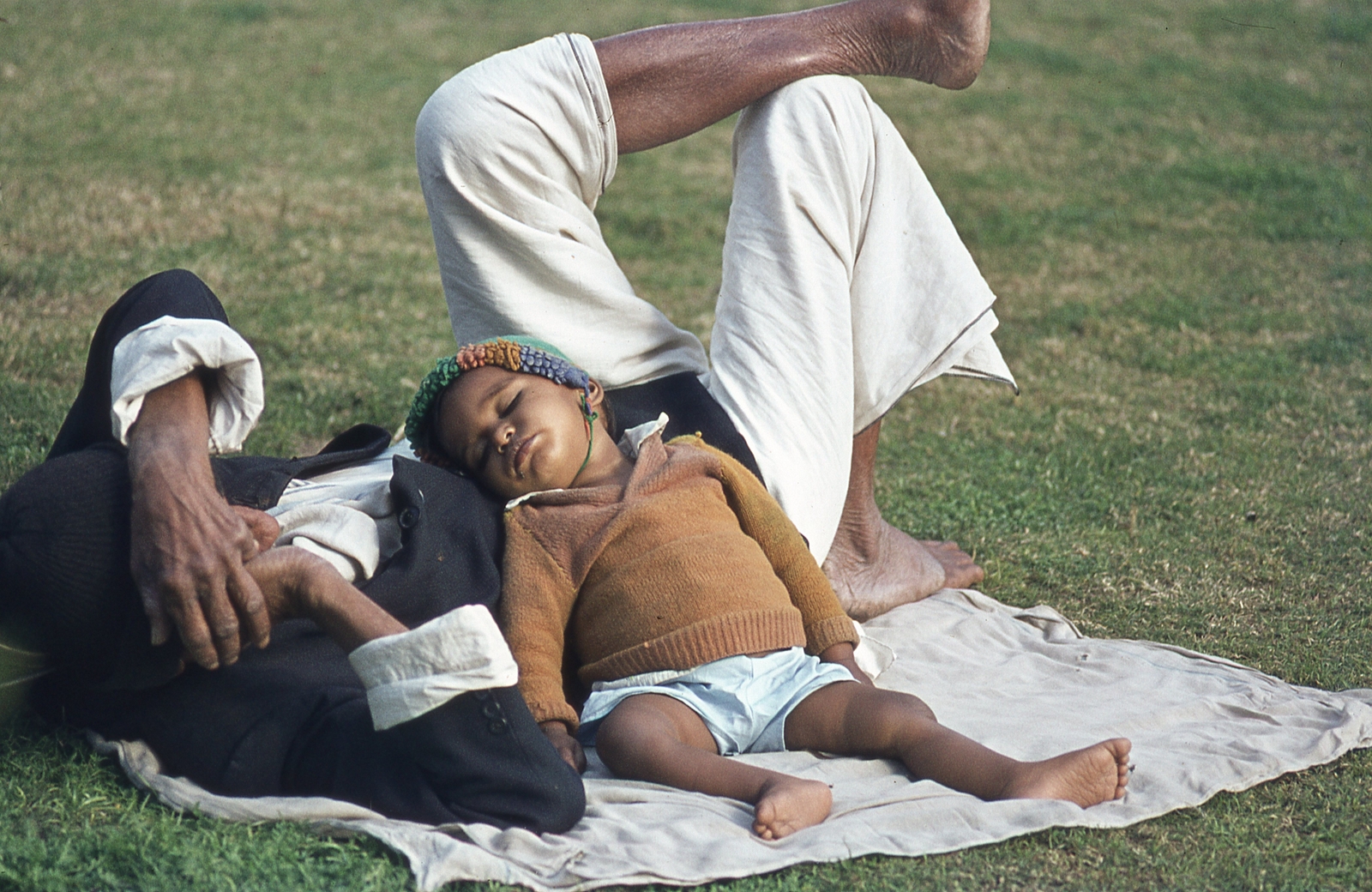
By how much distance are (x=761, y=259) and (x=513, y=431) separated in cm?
91

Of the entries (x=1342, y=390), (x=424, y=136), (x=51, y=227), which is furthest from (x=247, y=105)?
(x=1342, y=390)

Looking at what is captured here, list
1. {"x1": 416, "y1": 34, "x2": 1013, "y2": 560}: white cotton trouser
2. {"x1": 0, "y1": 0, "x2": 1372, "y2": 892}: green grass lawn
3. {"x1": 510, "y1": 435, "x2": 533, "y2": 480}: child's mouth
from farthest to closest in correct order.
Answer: {"x1": 416, "y1": 34, "x2": 1013, "y2": 560}: white cotton trouser, {"x1": 510, "y1": 435, "x2": 533, "y2": 480}: child's mouth, {"x1": 0, "y1": 0, "x2": 1372, "y2": 892}: green grass lawn

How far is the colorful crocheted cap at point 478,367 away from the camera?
2988 mm

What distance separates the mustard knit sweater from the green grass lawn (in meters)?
0.56

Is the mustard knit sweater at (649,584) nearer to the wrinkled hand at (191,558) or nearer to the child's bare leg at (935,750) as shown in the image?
the child's bare leg at (935,750)

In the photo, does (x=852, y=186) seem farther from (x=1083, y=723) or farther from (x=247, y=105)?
(x=247, y=105)

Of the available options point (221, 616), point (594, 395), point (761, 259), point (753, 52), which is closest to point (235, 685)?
point (221, 616)

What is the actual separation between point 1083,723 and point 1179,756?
0.25 m

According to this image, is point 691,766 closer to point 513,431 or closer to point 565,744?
point 565,744

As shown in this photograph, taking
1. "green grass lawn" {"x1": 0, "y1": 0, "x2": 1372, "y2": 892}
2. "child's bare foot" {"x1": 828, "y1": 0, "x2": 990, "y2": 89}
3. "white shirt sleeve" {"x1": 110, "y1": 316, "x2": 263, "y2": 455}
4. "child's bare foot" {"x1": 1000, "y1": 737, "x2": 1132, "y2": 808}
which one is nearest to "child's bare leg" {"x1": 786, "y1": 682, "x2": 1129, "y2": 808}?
"child's bare foot" {"x1": 1000, "y1": 737, "x2": 1132, "y2": 808}

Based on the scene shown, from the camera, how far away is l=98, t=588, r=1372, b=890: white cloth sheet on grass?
2285 mm

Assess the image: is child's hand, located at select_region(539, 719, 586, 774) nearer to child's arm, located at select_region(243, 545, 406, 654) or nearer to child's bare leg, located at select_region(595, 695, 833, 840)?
child's bare leg, located at select_region(595, 695, 833, 840)

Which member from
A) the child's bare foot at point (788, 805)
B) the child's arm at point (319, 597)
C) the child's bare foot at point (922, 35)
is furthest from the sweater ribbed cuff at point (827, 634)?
Answer: the child's bare foot at point (922, 35)

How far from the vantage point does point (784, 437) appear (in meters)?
3.35
